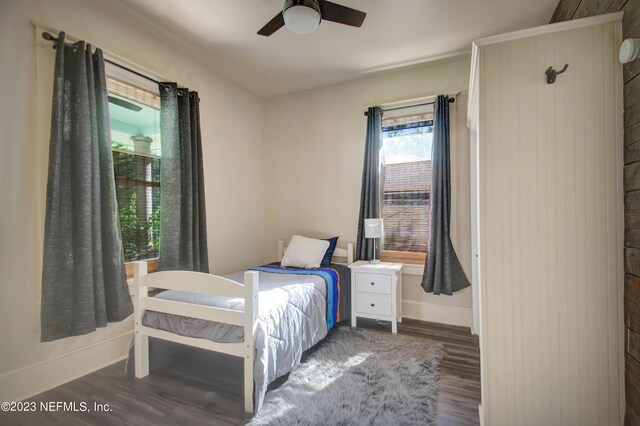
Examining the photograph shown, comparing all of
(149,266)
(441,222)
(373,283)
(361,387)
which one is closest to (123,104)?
(149,266)

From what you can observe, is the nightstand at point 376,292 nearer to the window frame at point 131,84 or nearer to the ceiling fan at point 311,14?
the window frame at point 131,84

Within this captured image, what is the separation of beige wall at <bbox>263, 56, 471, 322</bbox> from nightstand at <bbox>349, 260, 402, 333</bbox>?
17.5 inches

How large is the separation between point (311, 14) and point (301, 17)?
0.20 ft

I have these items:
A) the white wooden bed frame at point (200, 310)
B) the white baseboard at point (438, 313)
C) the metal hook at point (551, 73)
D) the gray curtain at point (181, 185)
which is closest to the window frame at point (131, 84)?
the gray curtain at point (181, 185)

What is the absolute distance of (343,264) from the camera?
3350 mm

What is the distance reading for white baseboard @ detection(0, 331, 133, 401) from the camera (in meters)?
1.74

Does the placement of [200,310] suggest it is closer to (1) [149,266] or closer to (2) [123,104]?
(1) [149,266]

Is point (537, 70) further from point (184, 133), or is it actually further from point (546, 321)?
point (184, 133)

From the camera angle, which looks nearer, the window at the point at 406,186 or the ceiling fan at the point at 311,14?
the ceiling fan at the point at 311,14

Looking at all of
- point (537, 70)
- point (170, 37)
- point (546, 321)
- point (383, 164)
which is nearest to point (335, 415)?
point (546, 321)

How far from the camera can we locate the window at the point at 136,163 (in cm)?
233

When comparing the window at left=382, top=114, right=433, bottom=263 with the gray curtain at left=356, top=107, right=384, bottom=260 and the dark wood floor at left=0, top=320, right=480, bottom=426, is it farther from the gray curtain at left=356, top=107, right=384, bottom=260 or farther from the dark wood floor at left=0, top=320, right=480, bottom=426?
the dark wood floor at left=0, top=320, right=480, bottom=426

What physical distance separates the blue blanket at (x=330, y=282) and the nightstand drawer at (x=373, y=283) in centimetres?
23

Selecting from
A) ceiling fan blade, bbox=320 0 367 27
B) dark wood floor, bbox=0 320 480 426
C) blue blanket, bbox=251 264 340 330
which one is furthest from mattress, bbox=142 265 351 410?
ceiling fan blade, bbox=320 0 367 27
